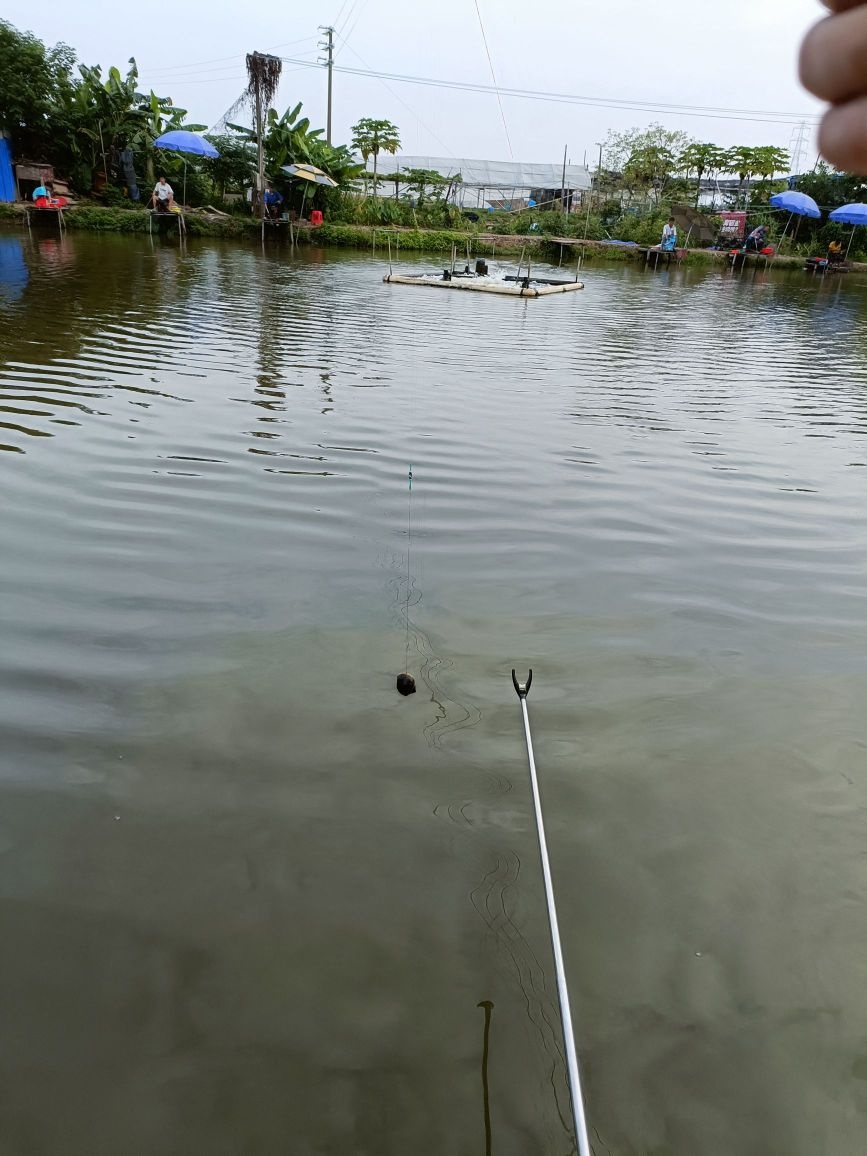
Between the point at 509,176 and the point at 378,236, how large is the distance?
2332 centimetres

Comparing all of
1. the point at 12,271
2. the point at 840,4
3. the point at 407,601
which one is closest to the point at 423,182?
the point at 12,271

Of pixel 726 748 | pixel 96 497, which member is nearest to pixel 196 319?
pixel 96 497

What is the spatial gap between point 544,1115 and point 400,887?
0.75 meters

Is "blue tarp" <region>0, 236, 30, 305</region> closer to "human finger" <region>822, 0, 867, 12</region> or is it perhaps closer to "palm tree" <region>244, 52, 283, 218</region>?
"palm tree" <region>244, 52, 283, 218</region>

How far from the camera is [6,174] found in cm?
2592

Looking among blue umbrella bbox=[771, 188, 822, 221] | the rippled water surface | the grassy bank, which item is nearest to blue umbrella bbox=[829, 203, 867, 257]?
blue umbrella bbox=[771, 188, 822, 221]

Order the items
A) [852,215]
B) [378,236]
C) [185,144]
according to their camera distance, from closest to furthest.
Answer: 1. [185,144]
2. [852,215]
3. [378,236]

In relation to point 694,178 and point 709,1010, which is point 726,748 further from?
point 694,178

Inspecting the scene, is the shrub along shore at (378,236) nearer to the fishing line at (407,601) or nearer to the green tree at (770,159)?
the green tree at (770,159)

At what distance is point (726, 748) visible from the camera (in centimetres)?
315

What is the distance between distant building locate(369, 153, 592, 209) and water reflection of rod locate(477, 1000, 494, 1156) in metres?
48.4

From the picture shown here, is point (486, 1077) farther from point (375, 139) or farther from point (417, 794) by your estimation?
point (375, 139)

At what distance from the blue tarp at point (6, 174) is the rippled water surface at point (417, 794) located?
81.2 feet

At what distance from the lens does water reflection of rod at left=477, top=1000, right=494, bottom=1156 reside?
Result: 1.80m
